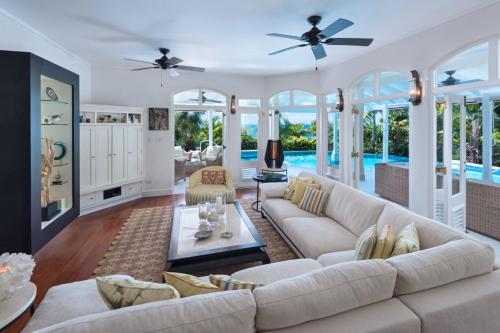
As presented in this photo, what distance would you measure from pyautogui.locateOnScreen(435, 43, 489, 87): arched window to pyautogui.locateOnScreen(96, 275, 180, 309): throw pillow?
413 centimetres

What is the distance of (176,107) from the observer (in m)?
6.78

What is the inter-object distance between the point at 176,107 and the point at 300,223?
480 cm

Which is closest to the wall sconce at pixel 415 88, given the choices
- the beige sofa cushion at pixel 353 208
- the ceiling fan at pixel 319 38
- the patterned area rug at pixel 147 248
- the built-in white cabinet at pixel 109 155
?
the ceiling fan at pixel 319 38

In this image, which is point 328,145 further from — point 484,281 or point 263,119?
point 484,281

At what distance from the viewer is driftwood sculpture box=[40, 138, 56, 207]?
3.65 meters

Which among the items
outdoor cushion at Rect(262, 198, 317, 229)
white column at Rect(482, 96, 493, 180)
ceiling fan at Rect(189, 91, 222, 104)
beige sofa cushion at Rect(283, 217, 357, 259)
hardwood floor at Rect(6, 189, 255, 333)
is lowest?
hardwood floor at Rect(6, 189, 255, 333)

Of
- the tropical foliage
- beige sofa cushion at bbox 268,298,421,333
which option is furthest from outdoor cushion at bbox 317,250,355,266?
the tropical foliage

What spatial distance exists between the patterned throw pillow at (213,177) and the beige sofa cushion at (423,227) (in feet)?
10.6

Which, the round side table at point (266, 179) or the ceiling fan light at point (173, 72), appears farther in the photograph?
the round side table at point (266, 179)

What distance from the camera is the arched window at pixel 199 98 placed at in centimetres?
687

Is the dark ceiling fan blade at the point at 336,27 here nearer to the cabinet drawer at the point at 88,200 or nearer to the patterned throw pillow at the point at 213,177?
the patterned throw pillow at the point at 213,177

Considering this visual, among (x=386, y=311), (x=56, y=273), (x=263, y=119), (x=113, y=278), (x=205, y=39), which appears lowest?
(x=56, y=273)

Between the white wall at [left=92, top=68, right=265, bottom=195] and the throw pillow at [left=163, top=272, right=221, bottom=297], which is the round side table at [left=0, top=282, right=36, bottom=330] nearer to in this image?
the throw pillow at [left=163, top=272, right=221, bottom=297]

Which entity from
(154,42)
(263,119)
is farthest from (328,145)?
(154,42)
